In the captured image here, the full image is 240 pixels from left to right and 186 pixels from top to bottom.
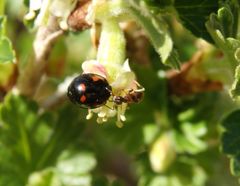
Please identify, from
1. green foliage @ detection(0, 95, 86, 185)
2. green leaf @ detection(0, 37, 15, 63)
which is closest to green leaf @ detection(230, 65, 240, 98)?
green leaf @ detection(0, 37, 15, 63)

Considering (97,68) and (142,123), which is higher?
(97,68)

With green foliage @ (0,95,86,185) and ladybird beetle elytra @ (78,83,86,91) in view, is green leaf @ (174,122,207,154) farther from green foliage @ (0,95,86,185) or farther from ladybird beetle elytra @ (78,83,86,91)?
ladybird beetle elytra @ (78,83,86,91)

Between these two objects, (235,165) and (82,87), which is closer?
(82,87)

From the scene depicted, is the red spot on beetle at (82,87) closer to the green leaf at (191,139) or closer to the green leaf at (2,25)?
the green leaf at (2,25)

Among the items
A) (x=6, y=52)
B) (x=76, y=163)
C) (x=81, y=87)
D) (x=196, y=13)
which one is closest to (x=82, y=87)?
(x=81, y=87)

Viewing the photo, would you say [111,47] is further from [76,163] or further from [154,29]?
[76,163]
